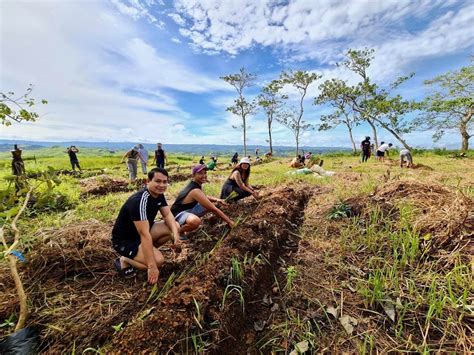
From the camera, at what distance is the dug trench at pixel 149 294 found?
72.6 inches

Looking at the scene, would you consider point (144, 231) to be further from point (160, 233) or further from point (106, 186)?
point (106, 186)

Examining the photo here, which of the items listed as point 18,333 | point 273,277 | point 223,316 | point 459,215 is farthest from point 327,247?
point 18,333

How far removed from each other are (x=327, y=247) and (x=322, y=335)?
4.46 feet

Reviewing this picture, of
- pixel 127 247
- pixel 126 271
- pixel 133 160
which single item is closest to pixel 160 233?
pixel 127 247

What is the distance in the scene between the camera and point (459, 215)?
2816 mm

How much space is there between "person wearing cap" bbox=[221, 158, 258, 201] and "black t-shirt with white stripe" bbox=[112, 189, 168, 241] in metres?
2.39

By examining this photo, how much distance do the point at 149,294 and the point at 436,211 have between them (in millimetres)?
3406

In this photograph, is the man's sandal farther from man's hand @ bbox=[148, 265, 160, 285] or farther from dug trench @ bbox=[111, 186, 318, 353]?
dug trench @ bbox=[111, 186, 318, 353]

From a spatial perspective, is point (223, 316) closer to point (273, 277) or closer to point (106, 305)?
point (273, 277)

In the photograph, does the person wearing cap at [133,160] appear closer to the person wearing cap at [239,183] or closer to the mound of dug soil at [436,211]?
the person wearing cap at [239,183]

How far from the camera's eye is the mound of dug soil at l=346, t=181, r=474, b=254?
8.81 feet

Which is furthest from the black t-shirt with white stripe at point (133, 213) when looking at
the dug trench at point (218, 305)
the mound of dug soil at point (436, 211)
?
the mound of dug soil at point (436, 211)

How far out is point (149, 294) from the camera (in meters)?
2.38

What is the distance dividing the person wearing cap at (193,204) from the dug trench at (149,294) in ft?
0.90
